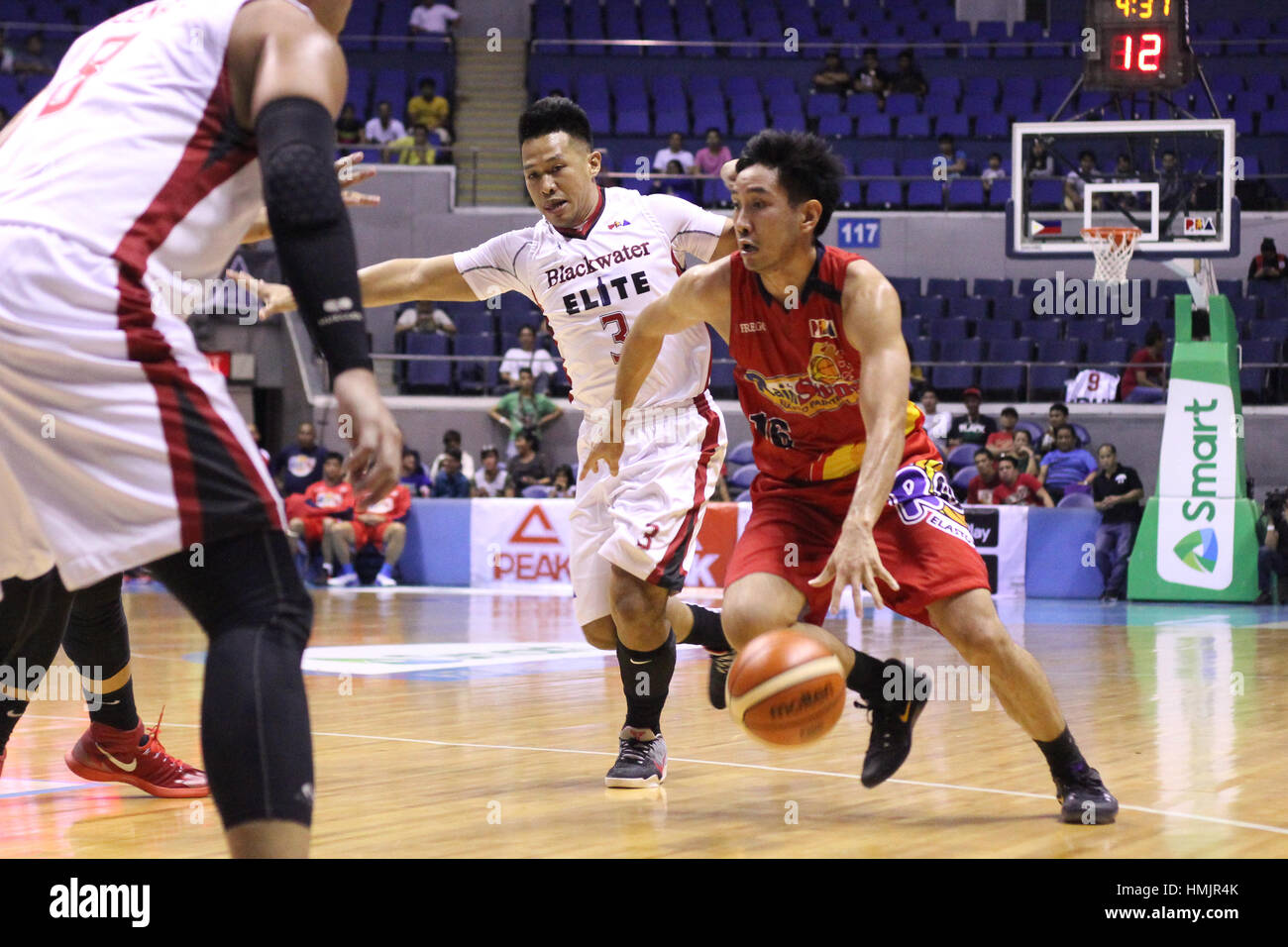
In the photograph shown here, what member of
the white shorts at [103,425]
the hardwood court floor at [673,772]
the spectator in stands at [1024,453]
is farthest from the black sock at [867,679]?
the spectator in stands at [1024,453]

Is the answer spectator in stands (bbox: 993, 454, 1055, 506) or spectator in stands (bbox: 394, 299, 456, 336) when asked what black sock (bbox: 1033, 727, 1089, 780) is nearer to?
spectator in stands (bbox: 993, 454, 1055, 506)

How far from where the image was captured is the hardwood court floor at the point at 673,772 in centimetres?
378

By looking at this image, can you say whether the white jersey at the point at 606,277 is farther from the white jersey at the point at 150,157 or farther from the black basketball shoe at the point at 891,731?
the white jersey at the point at 150,157

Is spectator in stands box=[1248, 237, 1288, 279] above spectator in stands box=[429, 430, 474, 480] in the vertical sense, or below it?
above

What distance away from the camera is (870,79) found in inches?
819

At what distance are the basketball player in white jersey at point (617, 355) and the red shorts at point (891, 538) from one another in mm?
554

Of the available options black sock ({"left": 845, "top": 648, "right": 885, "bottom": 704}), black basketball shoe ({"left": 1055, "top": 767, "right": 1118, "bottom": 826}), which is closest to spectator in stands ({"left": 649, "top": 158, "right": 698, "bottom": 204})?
black sock ({"left": 845, "top": 648, "right": 885, "bottom": 704})

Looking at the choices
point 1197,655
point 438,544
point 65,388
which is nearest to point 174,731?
point 65,388

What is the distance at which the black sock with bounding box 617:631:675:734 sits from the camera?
4.82 meters

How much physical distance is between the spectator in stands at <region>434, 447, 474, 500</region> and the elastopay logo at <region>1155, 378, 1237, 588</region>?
6.79 m

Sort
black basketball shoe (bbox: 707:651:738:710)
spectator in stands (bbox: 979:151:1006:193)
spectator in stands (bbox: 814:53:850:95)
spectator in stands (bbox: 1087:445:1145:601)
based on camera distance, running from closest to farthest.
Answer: black basketball shoe (bbox: 707:651:738:710) < spectator in stands (bbox: 1087:445:1145:601) < spectator in stands (bbox: 979:151:1006:193) < spectator in stands (bbox: 814:53:850:95)

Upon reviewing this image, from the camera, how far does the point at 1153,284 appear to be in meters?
18.8

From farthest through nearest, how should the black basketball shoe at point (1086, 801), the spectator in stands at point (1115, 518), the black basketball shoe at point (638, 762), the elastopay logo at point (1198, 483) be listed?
the spectator in stands at point (1115, 518) < the elastopay logo at point (1198, 483) < the black basketball shoe at point (638, 762) < the black basketball shoe at point (1086, 801)

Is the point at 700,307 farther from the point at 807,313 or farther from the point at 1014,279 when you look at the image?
the point at 1014,279
